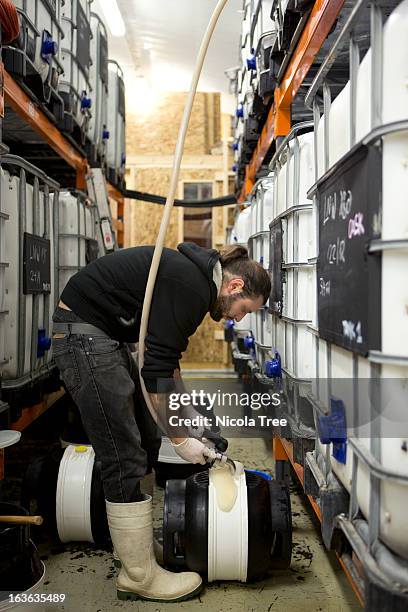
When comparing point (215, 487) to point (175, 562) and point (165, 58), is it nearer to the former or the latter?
point (175, 562)

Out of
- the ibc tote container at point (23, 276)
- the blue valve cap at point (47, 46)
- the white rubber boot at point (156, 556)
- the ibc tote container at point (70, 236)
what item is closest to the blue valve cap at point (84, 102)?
the ibc tote container at point (70, 236)

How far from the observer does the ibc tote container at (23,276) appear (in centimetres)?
289

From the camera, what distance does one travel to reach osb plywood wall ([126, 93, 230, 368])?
8.80 m

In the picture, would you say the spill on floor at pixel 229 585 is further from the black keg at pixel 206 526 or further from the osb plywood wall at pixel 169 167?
the osb plywood wall at pixel 169 167

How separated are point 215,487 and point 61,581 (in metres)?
0.84

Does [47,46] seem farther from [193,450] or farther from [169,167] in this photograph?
[169,167]

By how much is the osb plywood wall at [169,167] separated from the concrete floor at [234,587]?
5.84m

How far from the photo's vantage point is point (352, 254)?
1.44 m

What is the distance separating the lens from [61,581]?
2516 millimetres

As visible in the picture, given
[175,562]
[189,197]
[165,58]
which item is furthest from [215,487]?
[165,58]

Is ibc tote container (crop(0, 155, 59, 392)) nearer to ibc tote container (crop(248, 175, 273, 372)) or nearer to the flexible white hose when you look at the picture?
the flexible white hose

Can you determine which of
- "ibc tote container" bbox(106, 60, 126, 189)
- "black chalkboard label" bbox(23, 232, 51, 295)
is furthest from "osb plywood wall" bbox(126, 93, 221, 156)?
"black chalkboard label" bbox(23, 232, 51, 295)

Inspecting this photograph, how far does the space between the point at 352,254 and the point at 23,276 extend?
2.15m

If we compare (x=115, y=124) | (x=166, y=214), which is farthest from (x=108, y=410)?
(x=115, y=124)
